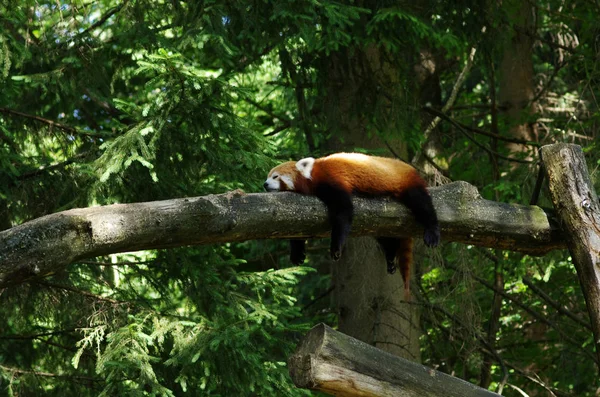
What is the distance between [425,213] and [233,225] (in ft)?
4.26

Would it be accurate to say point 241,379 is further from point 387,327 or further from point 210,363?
point 387,327

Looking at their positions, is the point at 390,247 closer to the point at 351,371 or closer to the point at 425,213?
the point at 425,213

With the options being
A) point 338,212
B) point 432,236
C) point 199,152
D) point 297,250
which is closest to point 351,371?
point 338,212

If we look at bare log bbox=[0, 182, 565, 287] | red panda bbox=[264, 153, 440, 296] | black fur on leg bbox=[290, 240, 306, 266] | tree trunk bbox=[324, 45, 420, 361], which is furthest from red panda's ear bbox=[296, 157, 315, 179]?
tree trunk bbox=[324, 45, 420, 361]

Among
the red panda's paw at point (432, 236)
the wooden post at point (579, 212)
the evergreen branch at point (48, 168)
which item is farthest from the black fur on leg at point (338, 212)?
the evergreen branch at point (48, 168)

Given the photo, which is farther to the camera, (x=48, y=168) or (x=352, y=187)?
(x=48, y=168)

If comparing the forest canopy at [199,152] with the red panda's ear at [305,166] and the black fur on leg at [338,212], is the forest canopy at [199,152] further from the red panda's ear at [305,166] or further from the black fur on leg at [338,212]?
the black fur on leg at [338,212]

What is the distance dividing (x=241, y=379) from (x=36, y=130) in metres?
3.06

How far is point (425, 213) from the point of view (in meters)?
4.77

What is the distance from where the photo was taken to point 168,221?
3.84 m

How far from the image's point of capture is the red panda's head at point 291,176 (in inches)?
214

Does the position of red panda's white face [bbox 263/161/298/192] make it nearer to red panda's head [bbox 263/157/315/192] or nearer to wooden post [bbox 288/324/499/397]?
red panda's head [bbox 263/157/315/192]

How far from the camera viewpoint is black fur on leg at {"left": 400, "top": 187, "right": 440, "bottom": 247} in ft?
15.6

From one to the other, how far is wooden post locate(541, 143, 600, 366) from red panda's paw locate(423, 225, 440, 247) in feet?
2.65
